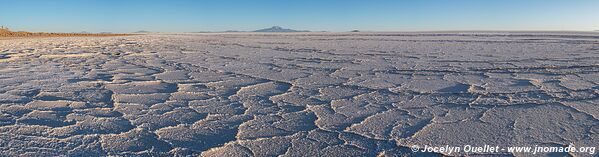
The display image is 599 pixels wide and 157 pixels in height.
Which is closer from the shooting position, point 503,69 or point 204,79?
point 204,79

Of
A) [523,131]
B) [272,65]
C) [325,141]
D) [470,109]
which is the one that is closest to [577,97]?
[470,109]

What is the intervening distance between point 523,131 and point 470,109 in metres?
0.46

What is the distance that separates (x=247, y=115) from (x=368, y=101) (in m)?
0.77

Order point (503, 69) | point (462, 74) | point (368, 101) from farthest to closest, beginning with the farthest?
point (503, 69) < point (462, 74) < point (368, 101)

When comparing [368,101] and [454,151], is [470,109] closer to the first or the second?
[368,101]

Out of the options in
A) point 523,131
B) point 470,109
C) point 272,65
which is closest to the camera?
point 523,131

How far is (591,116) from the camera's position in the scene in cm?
223

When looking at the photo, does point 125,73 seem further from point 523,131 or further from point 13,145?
point 523,131

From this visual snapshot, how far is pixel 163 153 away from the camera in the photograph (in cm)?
172

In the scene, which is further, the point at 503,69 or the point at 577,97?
the point at 503,69

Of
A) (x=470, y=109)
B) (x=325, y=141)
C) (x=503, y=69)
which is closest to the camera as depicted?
(x=325, y=141)

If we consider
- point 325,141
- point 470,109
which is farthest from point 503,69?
point 325,141

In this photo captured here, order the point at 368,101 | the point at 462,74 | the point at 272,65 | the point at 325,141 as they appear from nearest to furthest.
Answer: the point at 325,141
the point at 368,101
the point at 462,74
the point at 272,65

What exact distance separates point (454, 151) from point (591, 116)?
0.99 metres
